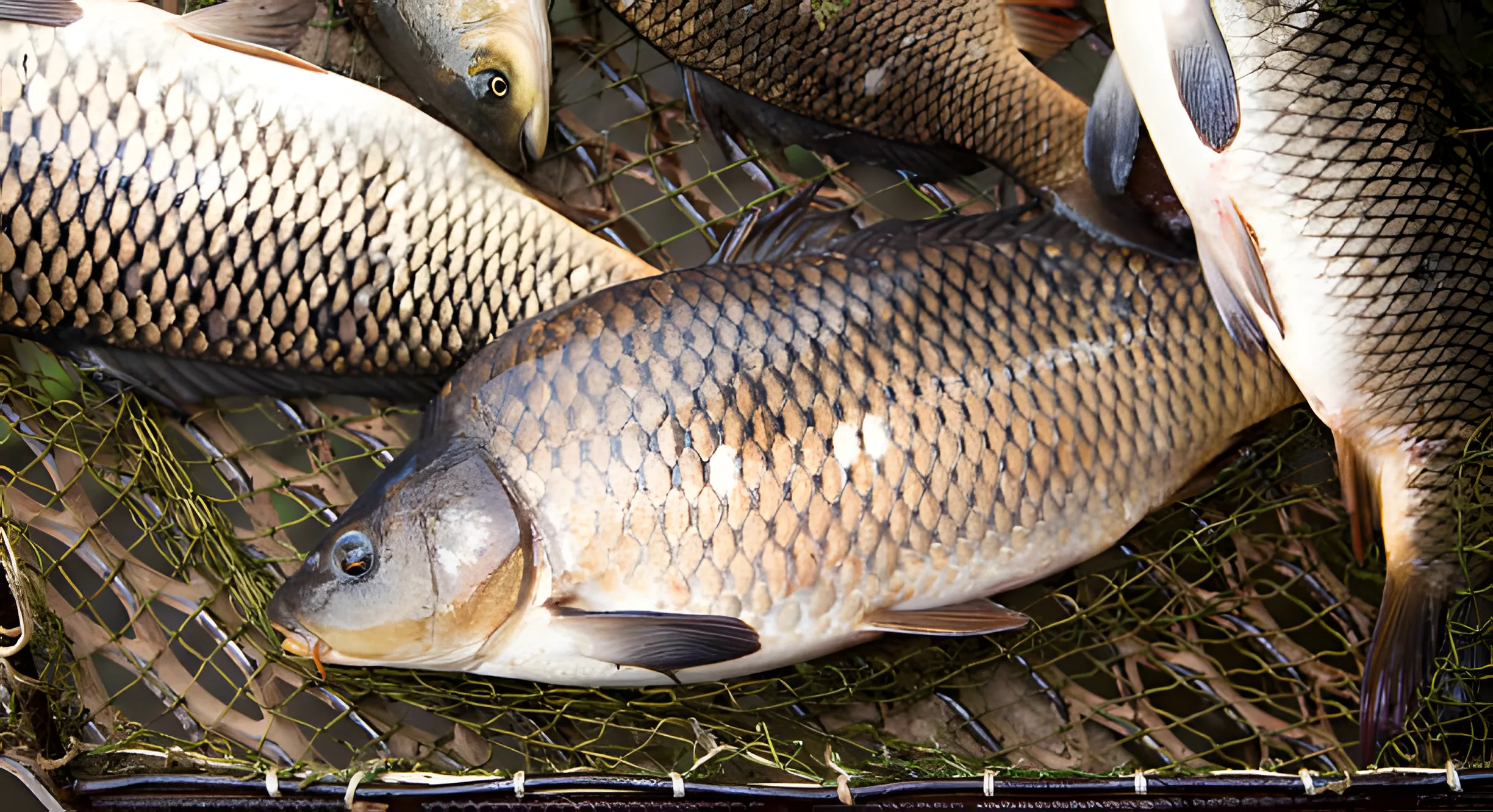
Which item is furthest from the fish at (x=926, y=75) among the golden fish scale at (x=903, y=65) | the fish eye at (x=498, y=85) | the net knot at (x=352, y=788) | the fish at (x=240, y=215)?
the net knot at (x=352, y=788)

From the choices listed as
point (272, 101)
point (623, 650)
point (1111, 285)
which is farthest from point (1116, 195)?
point (272, 101)

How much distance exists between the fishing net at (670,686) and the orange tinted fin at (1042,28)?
0.06 m

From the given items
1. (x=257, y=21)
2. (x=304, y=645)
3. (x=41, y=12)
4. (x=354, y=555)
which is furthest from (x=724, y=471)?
(x=41, y=12)

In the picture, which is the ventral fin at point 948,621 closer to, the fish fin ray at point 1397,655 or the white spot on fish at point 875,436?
the white spot on fish at point 875,436

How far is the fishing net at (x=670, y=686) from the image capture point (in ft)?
4.96

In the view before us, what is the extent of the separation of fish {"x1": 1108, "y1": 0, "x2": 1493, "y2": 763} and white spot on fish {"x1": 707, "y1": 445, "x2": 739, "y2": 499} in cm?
73

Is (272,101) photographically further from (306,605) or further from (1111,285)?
(1111,285)

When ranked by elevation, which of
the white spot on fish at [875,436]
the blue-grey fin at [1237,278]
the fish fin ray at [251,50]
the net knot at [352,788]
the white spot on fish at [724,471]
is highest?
the fish fin ray at [251,50]

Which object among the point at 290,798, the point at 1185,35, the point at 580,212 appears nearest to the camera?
the point at 1185,35

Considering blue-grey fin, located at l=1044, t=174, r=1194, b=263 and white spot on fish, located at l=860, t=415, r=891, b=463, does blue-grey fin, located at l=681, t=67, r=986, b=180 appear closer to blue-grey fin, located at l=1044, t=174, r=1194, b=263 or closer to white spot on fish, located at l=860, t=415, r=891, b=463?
blue-grey fin, located at l=1044, t=174, r=1194, b=263

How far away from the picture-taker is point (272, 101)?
1354mm

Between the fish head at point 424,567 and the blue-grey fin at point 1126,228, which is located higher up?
the blue-grey fin at point 1126,228

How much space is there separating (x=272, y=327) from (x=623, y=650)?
0.72 m

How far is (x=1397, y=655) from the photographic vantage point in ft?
4.64
